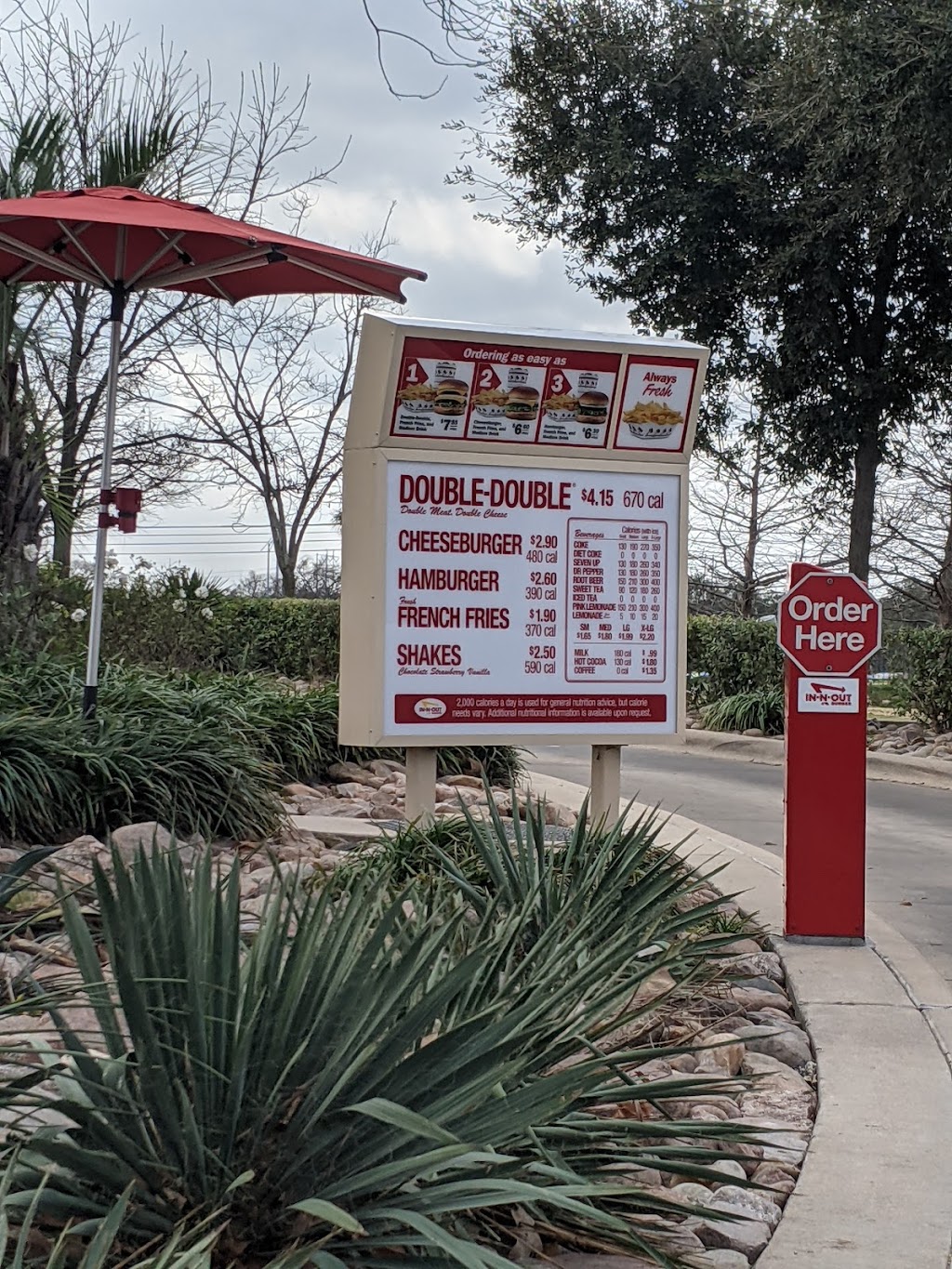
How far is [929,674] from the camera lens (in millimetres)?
15227

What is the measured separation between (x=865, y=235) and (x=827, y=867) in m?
14.0

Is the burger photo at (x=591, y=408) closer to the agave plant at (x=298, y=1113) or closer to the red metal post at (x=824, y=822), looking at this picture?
the red metal post at (x=824, y=822)

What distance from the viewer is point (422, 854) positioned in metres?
5.52

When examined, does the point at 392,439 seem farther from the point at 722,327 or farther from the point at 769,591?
the point at 769,591

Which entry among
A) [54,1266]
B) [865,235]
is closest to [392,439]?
[54,1266]

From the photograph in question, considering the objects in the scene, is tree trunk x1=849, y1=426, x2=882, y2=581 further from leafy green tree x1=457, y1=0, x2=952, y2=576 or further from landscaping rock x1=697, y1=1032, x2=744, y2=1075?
landscaping rock x1=697, y1=1032, x2=744, y2=1075

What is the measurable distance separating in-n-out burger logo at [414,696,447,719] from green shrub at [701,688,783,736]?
392 inches

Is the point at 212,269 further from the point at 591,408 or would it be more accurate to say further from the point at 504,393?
the point at 591,408

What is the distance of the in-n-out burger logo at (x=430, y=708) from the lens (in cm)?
619

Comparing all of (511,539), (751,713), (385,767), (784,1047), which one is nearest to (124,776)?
(511,539)

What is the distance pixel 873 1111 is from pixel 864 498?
14.7 metres

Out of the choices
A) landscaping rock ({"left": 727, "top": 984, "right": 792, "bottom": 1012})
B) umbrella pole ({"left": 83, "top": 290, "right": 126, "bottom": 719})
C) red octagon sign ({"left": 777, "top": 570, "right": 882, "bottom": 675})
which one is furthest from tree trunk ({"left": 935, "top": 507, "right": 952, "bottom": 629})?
landscaping rock ({"left": 727, "top": 984, "right": 792, "bottom": 1012})

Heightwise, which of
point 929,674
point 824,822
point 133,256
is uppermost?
point 133,256

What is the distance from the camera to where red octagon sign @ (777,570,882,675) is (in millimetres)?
5672
